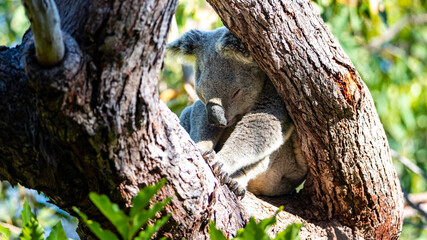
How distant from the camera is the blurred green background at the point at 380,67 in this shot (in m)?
4.96

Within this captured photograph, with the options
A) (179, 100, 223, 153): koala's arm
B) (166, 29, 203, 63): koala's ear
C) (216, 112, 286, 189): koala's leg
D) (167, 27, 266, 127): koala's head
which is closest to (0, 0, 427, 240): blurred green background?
(166, 29, 203, 63): koala's ear

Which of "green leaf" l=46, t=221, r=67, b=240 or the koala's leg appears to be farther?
the koala's leg

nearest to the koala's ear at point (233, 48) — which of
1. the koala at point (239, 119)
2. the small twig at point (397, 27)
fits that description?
the koala at point (239, 119)

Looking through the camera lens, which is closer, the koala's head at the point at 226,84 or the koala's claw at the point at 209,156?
the koala's claw at the point at 209,156

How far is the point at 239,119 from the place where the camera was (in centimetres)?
305

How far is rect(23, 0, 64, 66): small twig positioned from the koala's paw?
130 cm

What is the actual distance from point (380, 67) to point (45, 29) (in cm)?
642

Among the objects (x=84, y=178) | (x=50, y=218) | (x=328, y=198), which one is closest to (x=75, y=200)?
(x=84, y=178)

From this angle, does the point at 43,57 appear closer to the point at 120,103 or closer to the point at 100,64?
the point at 100,64

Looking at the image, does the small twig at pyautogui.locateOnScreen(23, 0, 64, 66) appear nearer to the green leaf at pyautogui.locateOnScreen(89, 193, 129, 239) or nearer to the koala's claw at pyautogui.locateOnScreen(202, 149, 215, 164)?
the green leaf at pyautogui.locateOnScreen(89, 193, 129, 239)

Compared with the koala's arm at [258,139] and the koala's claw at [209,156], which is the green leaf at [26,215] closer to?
the koala's claw at [209,156]

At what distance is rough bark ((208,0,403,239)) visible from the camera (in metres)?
2.32

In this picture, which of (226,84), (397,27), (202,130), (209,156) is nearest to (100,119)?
(209,156)

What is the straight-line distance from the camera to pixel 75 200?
6.01 feet
